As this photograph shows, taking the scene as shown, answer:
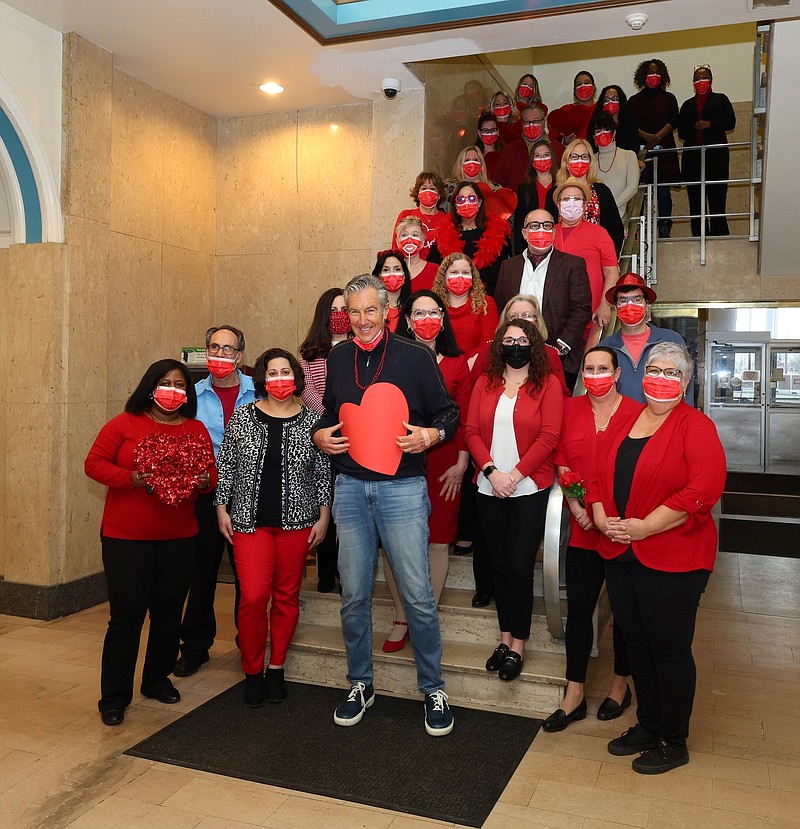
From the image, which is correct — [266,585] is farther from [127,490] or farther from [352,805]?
[352,805]

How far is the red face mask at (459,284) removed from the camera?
449 centimetres

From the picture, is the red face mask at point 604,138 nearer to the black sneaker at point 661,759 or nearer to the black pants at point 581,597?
the black pants at point 581,597

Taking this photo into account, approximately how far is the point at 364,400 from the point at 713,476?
4.79 feet

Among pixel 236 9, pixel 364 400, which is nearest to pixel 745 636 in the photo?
pixel 364 400

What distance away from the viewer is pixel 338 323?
4.50m

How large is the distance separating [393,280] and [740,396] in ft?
29.0

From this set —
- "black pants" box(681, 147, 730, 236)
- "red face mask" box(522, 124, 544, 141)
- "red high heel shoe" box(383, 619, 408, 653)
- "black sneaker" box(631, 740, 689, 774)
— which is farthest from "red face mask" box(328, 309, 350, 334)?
"black pants" box(681, 147, 730, 236)

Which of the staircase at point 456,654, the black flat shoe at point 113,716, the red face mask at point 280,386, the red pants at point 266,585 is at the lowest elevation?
the black flat shoe at point 113,716

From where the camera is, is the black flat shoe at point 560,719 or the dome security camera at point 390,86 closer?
the black flat shoe at point 560,719

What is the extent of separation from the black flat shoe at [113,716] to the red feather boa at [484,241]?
3.12 m

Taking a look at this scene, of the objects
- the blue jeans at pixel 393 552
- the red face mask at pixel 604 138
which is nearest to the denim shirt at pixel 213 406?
the blue jeans at pixel 393 552

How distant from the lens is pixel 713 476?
10.6 feet

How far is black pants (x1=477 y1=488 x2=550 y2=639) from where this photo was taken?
3836mm

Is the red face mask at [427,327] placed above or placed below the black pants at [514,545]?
above
